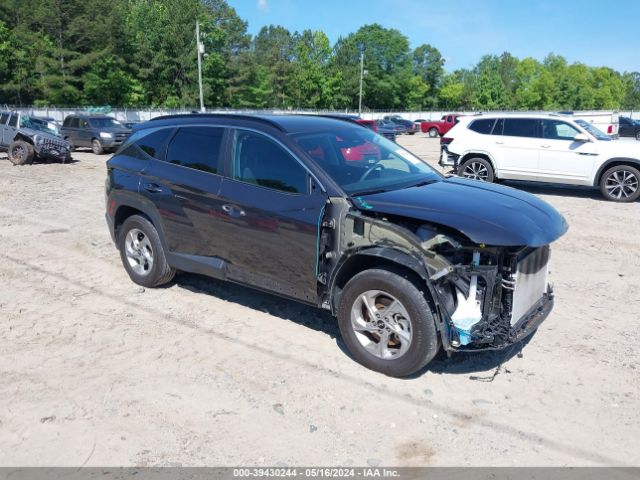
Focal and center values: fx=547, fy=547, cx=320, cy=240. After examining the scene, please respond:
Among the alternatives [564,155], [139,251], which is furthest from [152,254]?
[564,155]

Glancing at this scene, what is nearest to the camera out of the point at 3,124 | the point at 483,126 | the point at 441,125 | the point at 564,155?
the point at 564,155

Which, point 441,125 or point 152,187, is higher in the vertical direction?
point 441,125

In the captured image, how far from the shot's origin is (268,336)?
16.1ft

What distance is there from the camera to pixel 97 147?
22938 mm

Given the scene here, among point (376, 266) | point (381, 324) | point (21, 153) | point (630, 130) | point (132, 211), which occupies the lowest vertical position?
point (381, 324)

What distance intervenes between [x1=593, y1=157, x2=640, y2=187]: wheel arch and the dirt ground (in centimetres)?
599

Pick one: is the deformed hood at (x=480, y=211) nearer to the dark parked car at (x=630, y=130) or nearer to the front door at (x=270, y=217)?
the front door at (x=270, y=217)

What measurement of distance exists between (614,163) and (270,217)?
978cm

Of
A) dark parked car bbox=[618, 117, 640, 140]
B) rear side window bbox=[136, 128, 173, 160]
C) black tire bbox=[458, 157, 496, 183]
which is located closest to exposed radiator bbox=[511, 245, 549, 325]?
rear side window bbox=[136, 128, 173, 160]

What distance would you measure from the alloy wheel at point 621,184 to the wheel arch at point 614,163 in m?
0.16

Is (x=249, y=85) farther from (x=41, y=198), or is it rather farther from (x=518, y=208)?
(x=518, y=208)

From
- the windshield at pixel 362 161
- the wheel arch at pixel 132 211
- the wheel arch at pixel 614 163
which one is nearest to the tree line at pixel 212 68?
the wheel arch at pixel 614 163

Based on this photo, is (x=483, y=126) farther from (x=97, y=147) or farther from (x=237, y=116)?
(x=97, y=147)

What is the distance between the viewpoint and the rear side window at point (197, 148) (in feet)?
16.9
